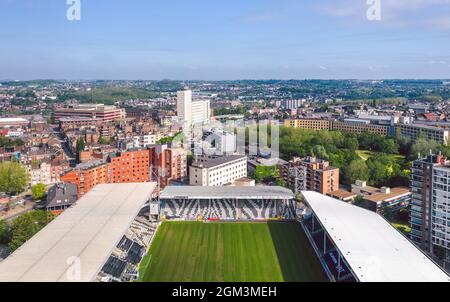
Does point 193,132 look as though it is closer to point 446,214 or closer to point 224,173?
point 224,173

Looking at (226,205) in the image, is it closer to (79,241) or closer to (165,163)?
(165,163)

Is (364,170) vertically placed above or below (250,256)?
above

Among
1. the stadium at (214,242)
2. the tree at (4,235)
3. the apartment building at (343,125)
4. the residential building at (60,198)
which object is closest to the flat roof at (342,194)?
the stadium at (214,242)

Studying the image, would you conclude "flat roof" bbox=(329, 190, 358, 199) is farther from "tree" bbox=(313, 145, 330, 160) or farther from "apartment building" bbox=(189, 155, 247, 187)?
"tree" bbox=(313, 145, 330, 160)

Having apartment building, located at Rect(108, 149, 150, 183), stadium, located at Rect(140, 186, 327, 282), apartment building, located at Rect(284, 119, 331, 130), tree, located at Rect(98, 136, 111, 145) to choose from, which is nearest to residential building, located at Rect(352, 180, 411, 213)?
stadium, located at Rect(140, 186, 327, 282)

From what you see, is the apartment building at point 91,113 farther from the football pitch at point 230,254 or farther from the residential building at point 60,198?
the football pitch at point 230,254

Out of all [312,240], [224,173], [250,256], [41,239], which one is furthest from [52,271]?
[224,173]

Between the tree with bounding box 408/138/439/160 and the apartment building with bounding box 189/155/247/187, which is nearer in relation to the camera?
the apartment building with bounding box 189/155/247/187
